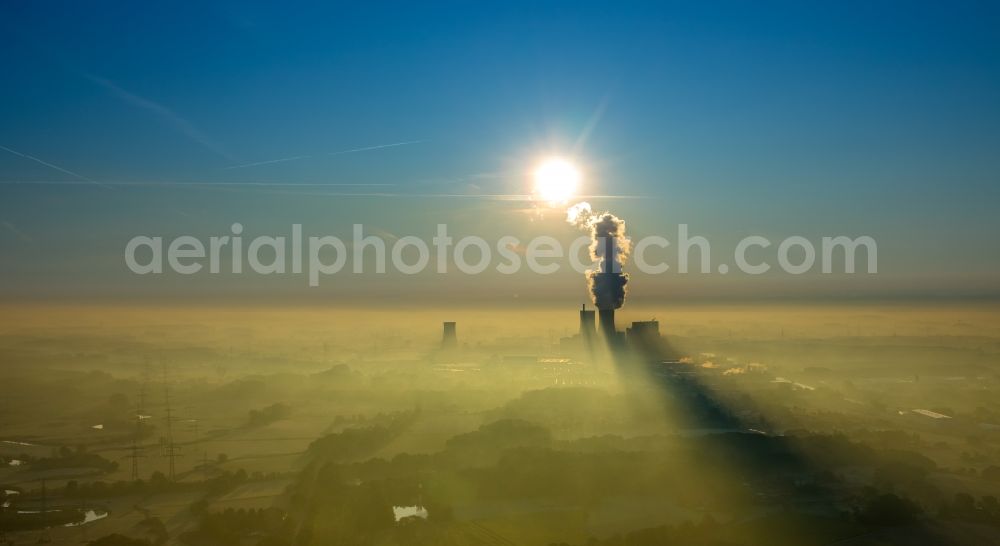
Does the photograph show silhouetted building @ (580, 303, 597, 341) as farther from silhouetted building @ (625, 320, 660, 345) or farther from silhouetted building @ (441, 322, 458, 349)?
silhouetted building @ (441, 322, 458, 349)

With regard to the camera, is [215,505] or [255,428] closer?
[215,505]

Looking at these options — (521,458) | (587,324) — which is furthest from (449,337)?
(521,458)

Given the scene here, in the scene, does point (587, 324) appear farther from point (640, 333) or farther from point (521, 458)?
point (521, 458)

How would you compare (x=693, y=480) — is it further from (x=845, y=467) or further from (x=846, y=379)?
(x=846, y=379)

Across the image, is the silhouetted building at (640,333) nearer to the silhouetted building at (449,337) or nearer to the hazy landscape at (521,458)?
the hazy landscape at (521,458)

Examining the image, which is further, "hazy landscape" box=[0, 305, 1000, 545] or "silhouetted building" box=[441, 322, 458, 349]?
"silhouetted building" box=[441, 322, 458, 349]

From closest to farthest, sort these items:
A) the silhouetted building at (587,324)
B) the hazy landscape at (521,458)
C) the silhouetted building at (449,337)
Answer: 1. the hazy landscape at (521,458)
2. the silhouetted building at (587,324)
3. the silhouetted building at (449,337)

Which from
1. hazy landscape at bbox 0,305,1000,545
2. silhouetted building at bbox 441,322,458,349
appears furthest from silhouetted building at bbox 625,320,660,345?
silhouetted building at bbox 441,322,458,349

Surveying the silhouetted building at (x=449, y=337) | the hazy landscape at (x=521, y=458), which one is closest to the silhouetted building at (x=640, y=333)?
Answer: the hazy landscape at (x=521, y=458)

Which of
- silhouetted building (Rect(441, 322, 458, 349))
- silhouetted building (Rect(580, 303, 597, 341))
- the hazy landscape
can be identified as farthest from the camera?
silhouetted building (Rect(441, 322, 458, 349))

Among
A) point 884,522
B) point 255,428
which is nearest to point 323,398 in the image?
point 255,428

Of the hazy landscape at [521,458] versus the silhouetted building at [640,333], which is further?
the silhouetted building at [640,333]
